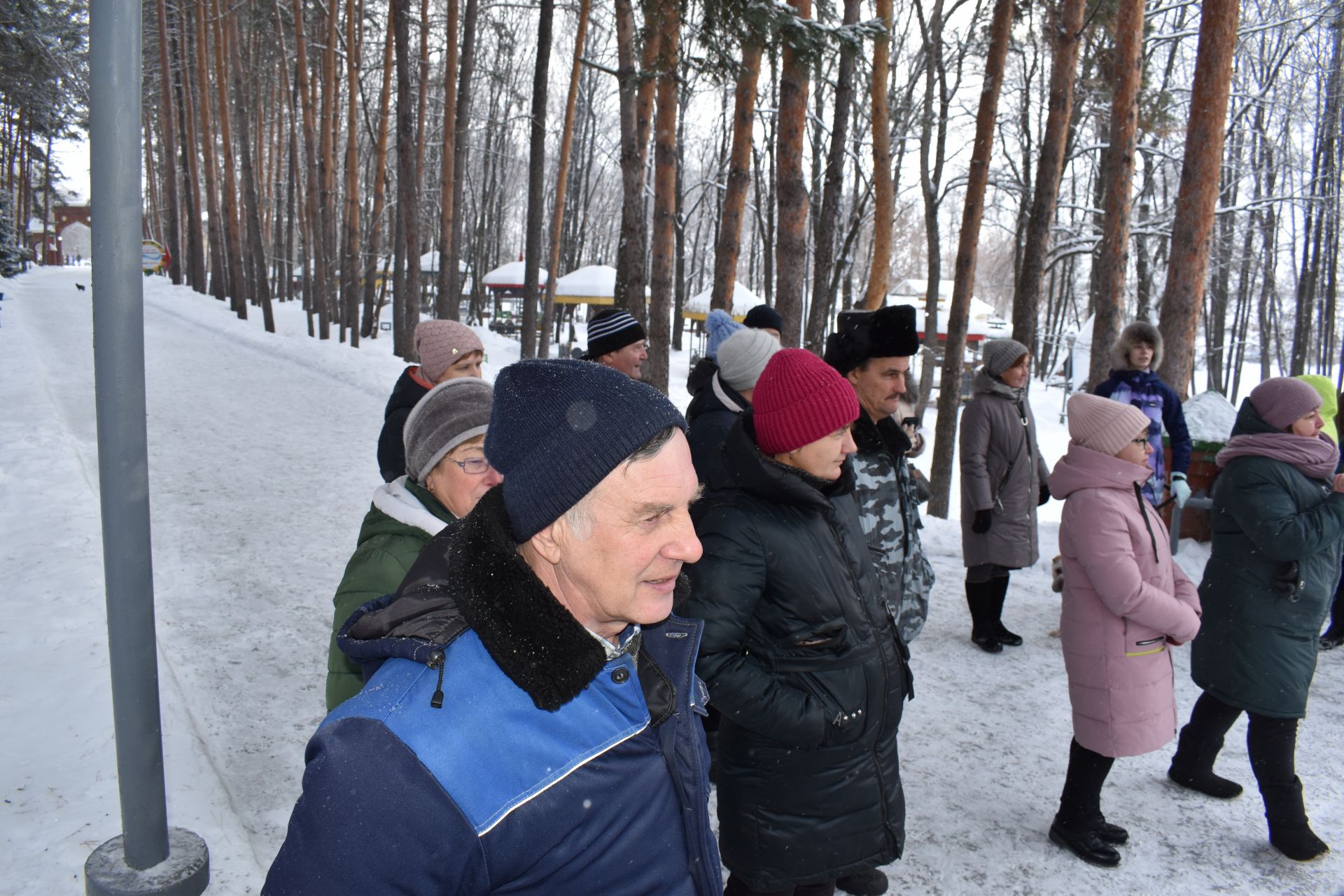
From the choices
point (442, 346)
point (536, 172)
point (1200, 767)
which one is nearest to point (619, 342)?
point (442, 346)

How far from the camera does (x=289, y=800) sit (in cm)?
343

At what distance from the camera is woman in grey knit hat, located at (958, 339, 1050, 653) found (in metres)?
5.42

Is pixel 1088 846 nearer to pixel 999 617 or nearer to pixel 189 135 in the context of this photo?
pixel 999 617

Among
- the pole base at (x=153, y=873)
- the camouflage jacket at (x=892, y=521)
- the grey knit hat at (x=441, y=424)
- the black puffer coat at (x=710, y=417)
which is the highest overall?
the grey knit hat at (x=441, y=424)

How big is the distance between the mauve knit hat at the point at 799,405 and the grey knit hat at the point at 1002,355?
10.0 feet

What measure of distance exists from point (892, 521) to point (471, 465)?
1739mm

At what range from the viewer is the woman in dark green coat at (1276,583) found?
336 cm

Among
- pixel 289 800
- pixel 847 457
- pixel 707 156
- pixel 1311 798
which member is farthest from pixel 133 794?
pixel 707 156

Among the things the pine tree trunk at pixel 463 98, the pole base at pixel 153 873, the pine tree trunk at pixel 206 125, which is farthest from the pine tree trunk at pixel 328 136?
the pole base at pixel 153 873

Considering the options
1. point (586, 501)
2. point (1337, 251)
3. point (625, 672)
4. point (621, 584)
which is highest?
point (1337, 251)

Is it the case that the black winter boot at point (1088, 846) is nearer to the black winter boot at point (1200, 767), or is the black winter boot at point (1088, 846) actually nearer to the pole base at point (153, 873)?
the black winter boot at point (1200, 767)

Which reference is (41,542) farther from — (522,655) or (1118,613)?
(1118,613)

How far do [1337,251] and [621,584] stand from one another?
105 feet

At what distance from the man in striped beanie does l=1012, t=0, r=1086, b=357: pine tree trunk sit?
16.5 ft
